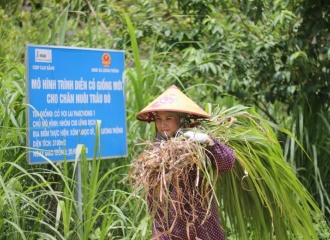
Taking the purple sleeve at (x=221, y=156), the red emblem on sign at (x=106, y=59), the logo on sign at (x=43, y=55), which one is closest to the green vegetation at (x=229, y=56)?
the red emblem on sign at (x=106, y=59)

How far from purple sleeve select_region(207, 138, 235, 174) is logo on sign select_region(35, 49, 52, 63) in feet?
4.31

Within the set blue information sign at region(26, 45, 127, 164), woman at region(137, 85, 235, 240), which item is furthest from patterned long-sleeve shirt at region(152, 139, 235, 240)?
blue information sign at region(26, 45, 127, 164)

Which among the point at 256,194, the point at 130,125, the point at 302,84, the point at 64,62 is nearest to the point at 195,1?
the point at 302,84

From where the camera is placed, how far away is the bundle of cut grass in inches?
154

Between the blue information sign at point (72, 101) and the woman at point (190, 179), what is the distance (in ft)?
2.32

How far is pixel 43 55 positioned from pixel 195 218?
1.47 metres

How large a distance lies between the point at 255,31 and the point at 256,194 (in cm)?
301

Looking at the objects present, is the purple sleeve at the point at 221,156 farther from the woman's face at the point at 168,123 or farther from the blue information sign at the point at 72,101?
the blue information sign at the point at 72,101

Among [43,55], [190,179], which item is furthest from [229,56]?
[190,179]

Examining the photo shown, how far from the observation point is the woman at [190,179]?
406 centimetres

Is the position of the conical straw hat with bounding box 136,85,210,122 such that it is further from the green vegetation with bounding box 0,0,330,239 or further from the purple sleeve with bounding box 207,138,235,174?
the green vegetation with bounding box 0,0,330,239

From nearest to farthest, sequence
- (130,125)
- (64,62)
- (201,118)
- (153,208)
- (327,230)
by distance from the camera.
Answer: (153,208) → (201,118) → (64,62) → (130,125) → (327,230)

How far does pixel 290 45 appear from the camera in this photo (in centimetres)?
689

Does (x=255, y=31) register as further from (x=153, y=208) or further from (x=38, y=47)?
(x=153, y=208)
